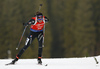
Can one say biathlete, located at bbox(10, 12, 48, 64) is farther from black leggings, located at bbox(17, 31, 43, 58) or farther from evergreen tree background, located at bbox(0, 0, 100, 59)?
evergreen tree background, located at bbox(0, 0, 100, 59)

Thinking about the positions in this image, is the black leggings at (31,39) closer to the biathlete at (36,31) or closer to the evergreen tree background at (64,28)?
the biathlete at (36,31)

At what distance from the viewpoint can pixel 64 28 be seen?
54.1m

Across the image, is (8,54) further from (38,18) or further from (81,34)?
(38,18)

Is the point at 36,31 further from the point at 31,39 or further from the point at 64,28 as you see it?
the point at 64,28

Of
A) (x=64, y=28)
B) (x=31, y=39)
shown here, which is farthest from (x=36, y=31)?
(x=64, y=28)

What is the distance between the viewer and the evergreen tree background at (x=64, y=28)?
4488cm

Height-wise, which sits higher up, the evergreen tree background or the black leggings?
the black leggings

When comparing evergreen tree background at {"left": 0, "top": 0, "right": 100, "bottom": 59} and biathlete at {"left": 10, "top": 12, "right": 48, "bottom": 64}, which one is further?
evergreen tree background at {"left": 0, "top": 0, "right": 100, "bottom": 59}

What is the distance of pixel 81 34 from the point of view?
155 feet

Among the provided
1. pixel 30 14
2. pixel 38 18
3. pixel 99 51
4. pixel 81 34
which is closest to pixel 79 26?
pixel 81 34

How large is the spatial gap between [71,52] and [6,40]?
10563 mm

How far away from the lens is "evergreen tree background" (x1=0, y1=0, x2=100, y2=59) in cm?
4488

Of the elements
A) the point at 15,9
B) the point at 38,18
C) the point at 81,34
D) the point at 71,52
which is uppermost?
the point at 38,18

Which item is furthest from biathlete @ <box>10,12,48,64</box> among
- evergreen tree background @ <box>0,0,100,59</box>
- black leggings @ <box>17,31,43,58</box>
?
evergreen tree background @ <box>0,0,100,59</box>
